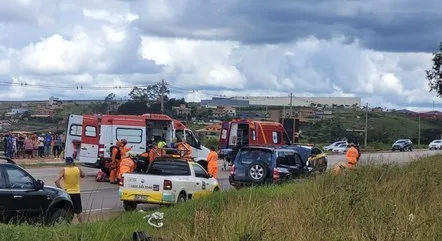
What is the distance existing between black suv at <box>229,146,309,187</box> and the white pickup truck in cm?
314

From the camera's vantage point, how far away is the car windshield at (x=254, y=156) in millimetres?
20703

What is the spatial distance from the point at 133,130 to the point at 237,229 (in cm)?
2005

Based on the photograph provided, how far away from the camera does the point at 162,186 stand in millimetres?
16031

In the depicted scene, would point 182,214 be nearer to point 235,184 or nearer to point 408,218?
point 408,218

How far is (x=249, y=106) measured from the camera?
95.8m

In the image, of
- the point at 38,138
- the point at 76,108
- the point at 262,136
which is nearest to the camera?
the point at 262,136

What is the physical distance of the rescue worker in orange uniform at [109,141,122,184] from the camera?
23969mm

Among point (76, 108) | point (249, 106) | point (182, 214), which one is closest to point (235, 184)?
point (182, 214)

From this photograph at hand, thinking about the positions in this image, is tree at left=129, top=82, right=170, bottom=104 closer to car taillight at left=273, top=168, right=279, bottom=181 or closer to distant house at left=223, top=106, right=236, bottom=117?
distant house at left=223, top=106, right=236, bottom=117

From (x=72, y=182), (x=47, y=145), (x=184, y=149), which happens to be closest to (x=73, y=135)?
(x=184, y=149)

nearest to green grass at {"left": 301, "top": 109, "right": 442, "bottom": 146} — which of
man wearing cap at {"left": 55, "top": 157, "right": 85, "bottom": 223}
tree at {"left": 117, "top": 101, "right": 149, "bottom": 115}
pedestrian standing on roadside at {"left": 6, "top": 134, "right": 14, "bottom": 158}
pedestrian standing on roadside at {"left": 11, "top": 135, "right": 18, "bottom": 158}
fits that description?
tree at {"left": 117, "top": 101, "right": 149, "bottom": 115}

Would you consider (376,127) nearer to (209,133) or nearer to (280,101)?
(280,101)

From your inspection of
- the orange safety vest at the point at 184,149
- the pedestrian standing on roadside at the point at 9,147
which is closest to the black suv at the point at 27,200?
the orange safety vest at the point at 184,149

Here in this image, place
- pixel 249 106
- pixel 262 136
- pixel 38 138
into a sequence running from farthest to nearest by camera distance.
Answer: pixel 249 106, pixel 38 138, pixel 262 136
